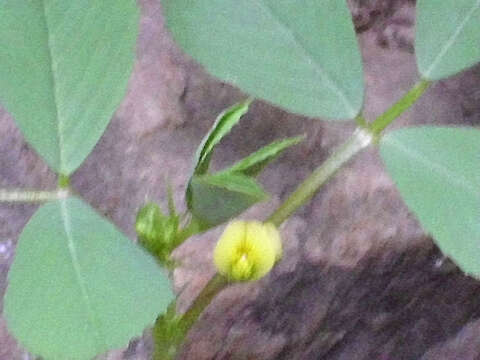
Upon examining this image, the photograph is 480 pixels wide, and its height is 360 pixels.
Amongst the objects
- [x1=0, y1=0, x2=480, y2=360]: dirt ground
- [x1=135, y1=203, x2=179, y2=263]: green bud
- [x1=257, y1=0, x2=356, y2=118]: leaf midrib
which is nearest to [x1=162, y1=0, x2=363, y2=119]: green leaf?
[x1=257, y1=0, x2=356, y2=118]: leaf midrib

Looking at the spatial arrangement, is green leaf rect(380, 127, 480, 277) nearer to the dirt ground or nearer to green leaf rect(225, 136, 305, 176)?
green leaf rect(225, 136, 305, 176)

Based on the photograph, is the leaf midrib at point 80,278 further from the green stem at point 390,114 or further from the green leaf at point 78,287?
the green stem at point 390,114

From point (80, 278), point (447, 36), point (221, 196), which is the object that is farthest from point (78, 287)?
point (447, 36)

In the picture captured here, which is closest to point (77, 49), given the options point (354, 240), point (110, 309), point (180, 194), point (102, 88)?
point (102, 88)

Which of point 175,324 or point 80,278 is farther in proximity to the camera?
point 175,324

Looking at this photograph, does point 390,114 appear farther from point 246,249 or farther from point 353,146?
point 246,249

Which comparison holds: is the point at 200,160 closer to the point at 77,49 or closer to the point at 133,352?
the point at 77,49
